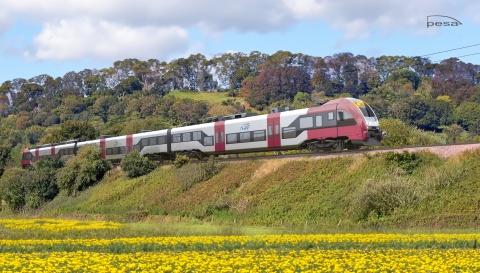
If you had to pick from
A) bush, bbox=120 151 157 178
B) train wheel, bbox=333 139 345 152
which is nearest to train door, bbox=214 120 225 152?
bush, bbox=120 151 157 178

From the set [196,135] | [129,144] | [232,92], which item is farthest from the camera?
[232,92]

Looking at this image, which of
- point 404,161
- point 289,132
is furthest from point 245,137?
point 404,161

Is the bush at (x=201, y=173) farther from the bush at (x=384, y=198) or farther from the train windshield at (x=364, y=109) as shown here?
the bush at (x=384, y=198)

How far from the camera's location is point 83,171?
200ft

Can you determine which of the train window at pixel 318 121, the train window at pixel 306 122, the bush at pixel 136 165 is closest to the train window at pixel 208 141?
the bush at pixel 136 165

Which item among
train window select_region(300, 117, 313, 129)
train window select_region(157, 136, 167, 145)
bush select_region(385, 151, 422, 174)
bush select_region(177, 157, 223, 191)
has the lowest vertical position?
bush select_region(177, 157, 223, 191)

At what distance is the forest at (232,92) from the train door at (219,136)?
44.9 metres

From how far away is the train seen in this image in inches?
1528

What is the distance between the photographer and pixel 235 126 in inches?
1849

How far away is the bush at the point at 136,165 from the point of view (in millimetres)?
56656

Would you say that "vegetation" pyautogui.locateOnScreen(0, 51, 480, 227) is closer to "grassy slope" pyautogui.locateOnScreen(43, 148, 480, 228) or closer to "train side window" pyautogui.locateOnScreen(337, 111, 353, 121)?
"grassy slope" pyautogui.locateOnScreen(43, 148, 480, 228)

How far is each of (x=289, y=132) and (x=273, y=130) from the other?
164 centimetres

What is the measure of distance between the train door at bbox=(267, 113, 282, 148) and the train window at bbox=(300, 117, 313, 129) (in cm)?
246

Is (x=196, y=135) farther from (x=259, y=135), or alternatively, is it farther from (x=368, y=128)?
(x=368, y=128)
